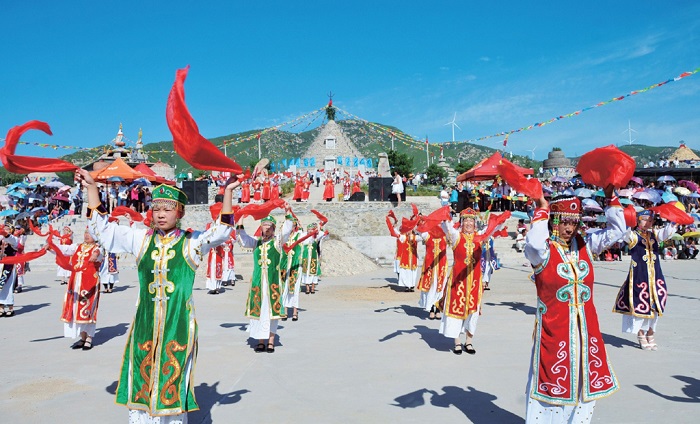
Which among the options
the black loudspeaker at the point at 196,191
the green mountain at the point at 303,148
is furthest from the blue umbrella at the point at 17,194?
the green mountain at the point at 303,148

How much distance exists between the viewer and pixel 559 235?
422cm

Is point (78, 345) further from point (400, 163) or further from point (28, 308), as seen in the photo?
point (400, 163)

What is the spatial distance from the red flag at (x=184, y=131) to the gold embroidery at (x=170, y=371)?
1.44 m

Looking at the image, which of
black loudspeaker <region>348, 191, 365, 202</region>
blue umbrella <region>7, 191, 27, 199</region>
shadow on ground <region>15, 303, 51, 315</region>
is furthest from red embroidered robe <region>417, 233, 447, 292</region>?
blue umbrella <region>7, 191, 27, 199</region>

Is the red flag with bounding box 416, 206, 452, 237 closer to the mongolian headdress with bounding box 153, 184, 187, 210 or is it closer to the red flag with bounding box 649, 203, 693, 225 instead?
the red flag with bounding box 649, 203, 693, 225

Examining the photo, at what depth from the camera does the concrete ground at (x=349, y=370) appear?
5102 mm

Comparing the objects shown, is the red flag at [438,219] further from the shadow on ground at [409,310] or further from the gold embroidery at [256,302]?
the shadow on ground at [409,310]

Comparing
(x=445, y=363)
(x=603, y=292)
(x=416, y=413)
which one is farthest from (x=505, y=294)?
(x=416, y=413)

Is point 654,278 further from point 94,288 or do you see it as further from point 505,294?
point 94,288

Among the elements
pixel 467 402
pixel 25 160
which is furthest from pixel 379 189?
pixel 25 160

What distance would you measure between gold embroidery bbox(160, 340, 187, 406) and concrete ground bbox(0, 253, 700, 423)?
98 cm

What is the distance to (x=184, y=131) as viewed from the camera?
378cm

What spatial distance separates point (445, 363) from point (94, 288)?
535 centimetres

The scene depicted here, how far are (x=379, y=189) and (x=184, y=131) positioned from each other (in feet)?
82.9
